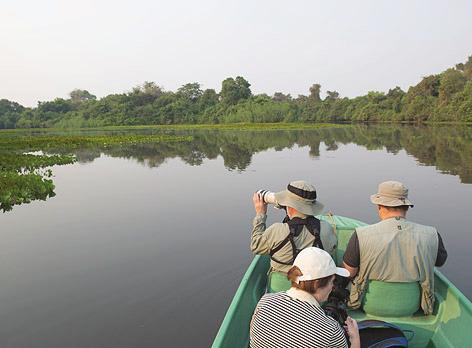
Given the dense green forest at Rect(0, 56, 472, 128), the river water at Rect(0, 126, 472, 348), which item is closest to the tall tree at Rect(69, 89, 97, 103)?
the dense green forest at Rect(0, 56, 472, 128)

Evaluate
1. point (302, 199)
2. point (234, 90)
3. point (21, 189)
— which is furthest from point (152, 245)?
→ point (234, 90)

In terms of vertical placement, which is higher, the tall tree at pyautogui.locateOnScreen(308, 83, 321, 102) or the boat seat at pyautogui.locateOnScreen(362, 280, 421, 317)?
the tall tree at pyautogui.locateOnScreen(308, 83, 321, 102)

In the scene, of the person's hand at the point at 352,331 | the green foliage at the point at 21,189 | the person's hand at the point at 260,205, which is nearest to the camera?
the person's hand at the point at 352,331

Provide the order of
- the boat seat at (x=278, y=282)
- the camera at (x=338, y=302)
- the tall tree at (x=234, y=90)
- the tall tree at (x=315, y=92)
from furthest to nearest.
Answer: the tall tree at (x=315, y=92) < the tall tree at (x=234, y=90) < the boat seat at (x=278, y=282) < the camera at (x=338, y=302)

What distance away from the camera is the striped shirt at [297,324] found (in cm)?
206

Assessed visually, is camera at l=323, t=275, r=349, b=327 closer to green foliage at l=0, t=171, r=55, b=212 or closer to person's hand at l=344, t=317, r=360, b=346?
person's hand at l=344, t=317, r=360, b=346

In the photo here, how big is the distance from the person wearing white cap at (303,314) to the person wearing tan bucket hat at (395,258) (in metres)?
0.97

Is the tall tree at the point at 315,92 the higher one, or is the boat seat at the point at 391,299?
the tall tree at the point at 315,92

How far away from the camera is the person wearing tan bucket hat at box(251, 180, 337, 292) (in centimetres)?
326

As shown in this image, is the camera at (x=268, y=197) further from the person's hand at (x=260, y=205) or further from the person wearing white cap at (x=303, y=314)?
the person wearing white cap at (x=303, y=314)

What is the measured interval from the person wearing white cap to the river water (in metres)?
2.53

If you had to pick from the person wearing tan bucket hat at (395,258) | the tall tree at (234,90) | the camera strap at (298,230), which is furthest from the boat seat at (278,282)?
the tall tree at (234,90)

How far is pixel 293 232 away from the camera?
127 inches

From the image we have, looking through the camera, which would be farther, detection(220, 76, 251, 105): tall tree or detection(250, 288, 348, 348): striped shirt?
detection(220, 76, 251, 105): tall tree
